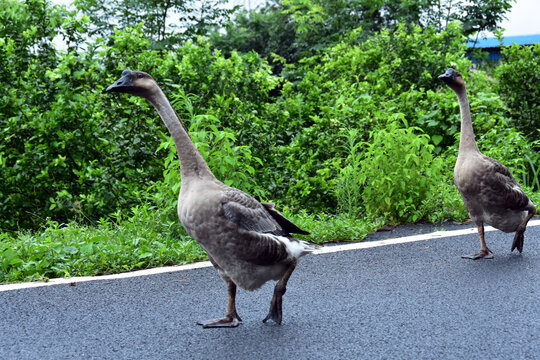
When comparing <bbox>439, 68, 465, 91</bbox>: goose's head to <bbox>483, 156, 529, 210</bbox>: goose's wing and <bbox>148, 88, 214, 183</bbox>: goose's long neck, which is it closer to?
<bbox>483, 156, 529, 210</bbox>: goose's wing

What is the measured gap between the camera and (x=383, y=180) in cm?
702

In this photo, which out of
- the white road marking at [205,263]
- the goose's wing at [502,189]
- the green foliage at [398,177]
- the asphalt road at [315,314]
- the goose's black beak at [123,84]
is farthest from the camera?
the green foliage at [398,177]

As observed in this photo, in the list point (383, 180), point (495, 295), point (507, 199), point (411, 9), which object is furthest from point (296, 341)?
point (411, 9)

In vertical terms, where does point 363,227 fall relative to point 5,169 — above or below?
below

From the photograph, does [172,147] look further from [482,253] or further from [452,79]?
[482,253]

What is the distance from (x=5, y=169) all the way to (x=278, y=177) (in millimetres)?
3576

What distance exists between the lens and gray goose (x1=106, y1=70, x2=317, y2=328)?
11.7ft

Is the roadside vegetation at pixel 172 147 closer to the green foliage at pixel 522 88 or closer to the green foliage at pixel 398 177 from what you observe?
the green foliage at pixel 398 177

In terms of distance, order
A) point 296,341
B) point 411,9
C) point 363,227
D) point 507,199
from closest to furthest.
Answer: point 296,341 < point 507,199 < point 363,227 < point 411,9

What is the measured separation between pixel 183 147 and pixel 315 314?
1567mm

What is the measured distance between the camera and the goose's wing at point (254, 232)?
11.8 ft

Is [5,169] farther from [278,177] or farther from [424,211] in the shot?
[424,211]

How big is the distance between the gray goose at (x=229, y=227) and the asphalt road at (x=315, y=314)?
328 mm

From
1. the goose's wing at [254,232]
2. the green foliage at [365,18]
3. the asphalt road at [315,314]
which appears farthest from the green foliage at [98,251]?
the green foliage at [365,18]
